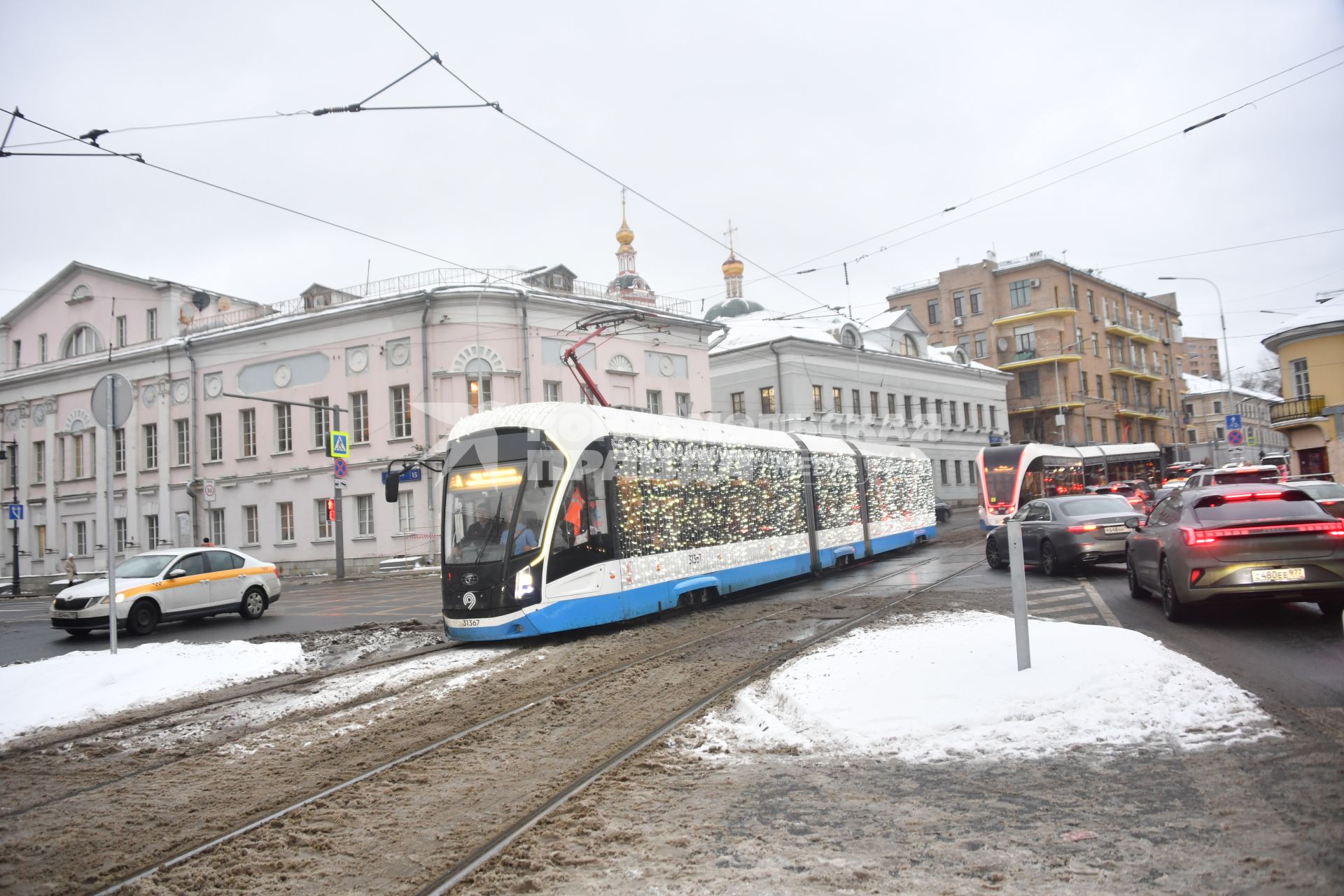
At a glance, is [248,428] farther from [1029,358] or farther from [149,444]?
[1029,358]

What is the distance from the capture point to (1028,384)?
7081 centimetres

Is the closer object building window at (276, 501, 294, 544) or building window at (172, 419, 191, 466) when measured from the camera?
building window at (276, 501, 294, 544)

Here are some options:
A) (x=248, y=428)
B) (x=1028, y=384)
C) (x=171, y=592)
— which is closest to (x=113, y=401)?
(x=171, y=592)

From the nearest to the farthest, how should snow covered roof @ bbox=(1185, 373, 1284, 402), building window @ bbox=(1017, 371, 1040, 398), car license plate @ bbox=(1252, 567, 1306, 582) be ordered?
car license plate @ bbox=(1252, 567, 1306, 582)
building window @ bbox=(1017, 371, 1040, 398)
snow covered roof @ bbox=(1185, 373, 1284, 402)

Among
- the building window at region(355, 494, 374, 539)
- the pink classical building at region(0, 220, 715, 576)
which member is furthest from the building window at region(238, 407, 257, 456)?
the building window at region(355, 494, 374, 539)

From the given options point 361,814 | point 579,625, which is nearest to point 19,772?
point 361,814

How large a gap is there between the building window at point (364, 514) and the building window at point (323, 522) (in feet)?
3.95

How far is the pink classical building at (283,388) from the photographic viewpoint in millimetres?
35094

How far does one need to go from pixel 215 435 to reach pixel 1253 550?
3930 centimetres

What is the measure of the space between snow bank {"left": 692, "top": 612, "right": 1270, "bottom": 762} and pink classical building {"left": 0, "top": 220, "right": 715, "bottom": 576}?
27.7 m

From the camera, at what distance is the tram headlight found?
465 inches

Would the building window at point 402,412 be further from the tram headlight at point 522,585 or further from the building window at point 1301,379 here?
the building window at point 1301,379

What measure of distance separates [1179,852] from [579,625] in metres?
8.90

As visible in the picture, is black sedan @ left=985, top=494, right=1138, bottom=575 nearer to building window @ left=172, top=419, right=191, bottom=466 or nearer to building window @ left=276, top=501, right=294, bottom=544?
building window @ left=276, top=501, right=294, bottom=544
